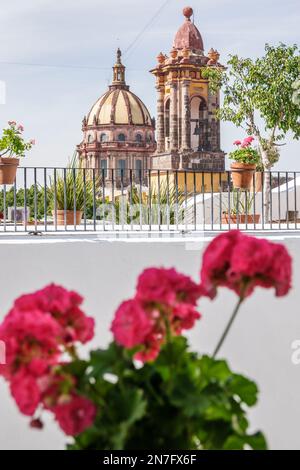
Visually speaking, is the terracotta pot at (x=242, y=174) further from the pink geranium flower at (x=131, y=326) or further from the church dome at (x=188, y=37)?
the church dome at (x=188, y=37)

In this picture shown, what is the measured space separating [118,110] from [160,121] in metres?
28.1

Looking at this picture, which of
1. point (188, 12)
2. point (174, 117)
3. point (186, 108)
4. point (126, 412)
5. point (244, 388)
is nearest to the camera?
point (126, 412)

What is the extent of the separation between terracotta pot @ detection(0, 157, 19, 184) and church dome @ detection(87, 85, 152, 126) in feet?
205

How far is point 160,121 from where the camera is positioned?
4447cm

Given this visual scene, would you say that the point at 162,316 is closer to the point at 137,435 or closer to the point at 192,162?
the point at 137,435

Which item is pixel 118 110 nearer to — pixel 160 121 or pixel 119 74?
pixel 119 74

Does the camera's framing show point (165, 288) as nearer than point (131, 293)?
Yes

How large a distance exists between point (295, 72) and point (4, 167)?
18.0 metres

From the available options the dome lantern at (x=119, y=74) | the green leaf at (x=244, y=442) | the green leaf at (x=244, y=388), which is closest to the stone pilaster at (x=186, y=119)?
the dome lantern at (x=119, y=74)

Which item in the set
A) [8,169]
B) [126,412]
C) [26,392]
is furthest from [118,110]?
[26,392]

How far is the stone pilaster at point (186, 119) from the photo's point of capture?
4222cm

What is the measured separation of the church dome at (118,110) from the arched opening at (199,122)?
26.7 m

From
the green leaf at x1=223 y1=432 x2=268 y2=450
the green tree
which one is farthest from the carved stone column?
the green leaf at x1=223 y1=432 x2=268 y2=450

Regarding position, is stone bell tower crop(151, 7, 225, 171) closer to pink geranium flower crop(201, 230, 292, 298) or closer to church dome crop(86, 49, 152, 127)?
church dome crop(86, 49, 152, 127)
